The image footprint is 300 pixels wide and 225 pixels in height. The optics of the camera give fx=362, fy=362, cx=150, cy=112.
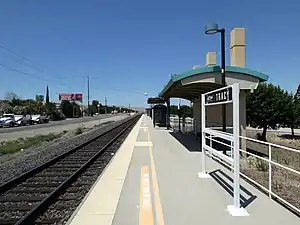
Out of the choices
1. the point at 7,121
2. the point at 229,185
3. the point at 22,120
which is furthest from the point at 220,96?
the point at 22,120

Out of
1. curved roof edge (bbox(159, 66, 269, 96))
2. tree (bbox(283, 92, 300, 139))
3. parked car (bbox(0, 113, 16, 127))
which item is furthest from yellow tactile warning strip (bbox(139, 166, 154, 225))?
parked car (bbox(0, 113, 16, 127))

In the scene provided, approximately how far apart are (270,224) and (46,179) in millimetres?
7164

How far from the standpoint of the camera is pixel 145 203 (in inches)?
271

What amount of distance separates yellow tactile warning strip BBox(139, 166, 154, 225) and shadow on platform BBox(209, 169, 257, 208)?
1.72m

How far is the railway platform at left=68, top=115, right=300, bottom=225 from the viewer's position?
5785mm

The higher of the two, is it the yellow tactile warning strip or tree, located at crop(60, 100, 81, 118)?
tree, located at crop(60, 100, 81, 118)

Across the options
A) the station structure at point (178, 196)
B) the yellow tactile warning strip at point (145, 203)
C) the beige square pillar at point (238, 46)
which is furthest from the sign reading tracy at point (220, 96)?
the beige square pillar at point (238, 46)

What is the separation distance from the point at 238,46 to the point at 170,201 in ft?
43.4

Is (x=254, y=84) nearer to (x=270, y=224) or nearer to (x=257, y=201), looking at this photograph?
(x=257, y=201)

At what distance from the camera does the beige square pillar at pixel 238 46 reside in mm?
18406

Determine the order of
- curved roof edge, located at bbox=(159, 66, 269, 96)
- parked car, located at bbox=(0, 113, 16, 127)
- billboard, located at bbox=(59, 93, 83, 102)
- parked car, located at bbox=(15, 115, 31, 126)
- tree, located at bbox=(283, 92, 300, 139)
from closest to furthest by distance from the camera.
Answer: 1. curved roof edge, located at bbox=(159, 66, 269, 96)
2. tree, located at bbox=(283, 92, 300, 139)
3. parked car, located at bbox=(0, 113, 16, 127)
4. parked car, located at bbox=(15, 115, 31, 126)
5. billboard, located at bbox=(59, 93, 83, 102)

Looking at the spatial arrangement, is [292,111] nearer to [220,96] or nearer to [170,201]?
[220,96]

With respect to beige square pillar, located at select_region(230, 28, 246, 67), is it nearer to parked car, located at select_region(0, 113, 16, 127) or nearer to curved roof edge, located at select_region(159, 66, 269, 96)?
curved roof edge, located at select_region(159, 66, 269, 96)

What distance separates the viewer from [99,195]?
7.68 m
